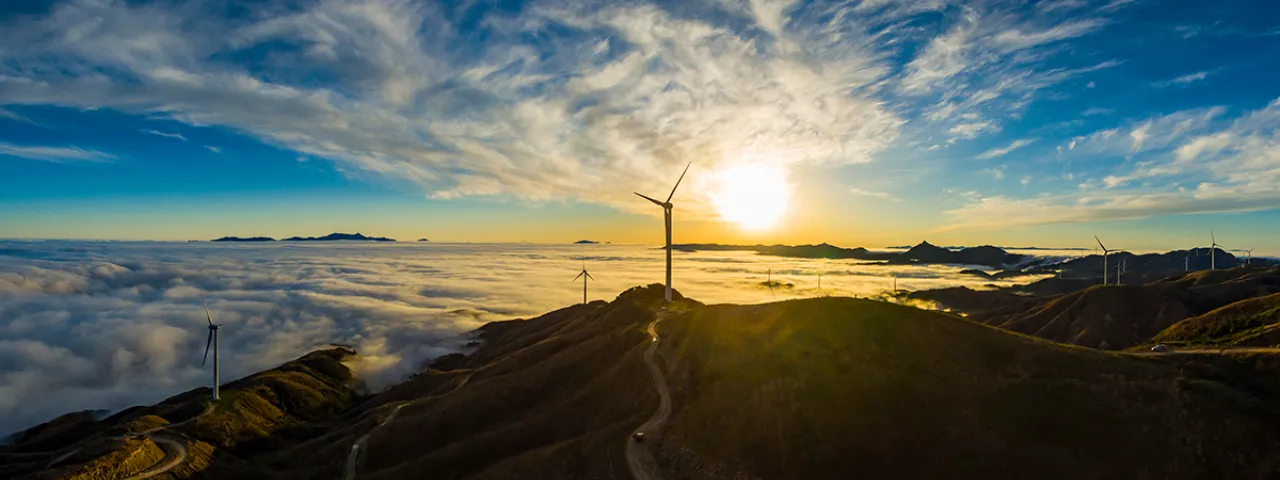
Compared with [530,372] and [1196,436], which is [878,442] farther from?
[530,372]

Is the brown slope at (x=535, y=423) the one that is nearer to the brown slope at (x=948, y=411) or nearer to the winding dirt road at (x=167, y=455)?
the brown slope at (x=948, y=411)

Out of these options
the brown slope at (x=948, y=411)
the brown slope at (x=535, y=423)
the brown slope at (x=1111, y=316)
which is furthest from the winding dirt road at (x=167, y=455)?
the brown slope at (x=1111, y=316)

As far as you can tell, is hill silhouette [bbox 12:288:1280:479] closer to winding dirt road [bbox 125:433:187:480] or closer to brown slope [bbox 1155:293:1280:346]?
winding dirt road [bbox 125:433:187:480]

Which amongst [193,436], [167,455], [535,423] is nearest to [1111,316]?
[535,423]

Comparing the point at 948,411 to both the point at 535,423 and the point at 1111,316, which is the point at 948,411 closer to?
the point at 535,423

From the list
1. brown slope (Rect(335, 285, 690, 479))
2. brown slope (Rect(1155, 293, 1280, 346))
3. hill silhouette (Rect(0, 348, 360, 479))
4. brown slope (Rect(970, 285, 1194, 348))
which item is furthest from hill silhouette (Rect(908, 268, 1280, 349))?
hill silhouette (Rect(0, 348, 360, 479))
